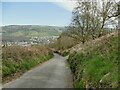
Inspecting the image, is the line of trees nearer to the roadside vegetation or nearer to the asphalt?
the roadside vegetation

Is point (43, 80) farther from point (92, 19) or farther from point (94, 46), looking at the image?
point (92, 19)

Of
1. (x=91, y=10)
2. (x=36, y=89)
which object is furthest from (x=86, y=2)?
(x=36, y=89)

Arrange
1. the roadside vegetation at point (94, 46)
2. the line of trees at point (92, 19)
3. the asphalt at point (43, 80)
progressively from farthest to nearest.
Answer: the line of trees at point (92, 19)
the asphalt at point (43, 80)
the roadside vegetation at point (94, 46)

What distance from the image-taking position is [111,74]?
12.0 m

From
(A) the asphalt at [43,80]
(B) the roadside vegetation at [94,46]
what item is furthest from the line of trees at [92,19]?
(A) the asphalt at [43,80]

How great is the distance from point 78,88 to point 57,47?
347 feet

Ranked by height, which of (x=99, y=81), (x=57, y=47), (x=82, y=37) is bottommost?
(x=57, y=47)

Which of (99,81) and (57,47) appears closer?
(99,81)

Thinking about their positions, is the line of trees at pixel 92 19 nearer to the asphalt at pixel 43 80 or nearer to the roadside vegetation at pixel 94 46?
the roadside vegetation at pixel 94 46

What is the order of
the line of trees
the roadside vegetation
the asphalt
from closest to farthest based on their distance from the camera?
1. the roadside vegetation
2. the asphalt
3. the line of trees

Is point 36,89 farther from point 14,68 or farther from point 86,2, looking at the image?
point 86,2

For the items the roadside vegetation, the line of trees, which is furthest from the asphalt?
the line of trees

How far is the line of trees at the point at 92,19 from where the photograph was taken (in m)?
49.4

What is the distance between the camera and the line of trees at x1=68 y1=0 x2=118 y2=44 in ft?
162
